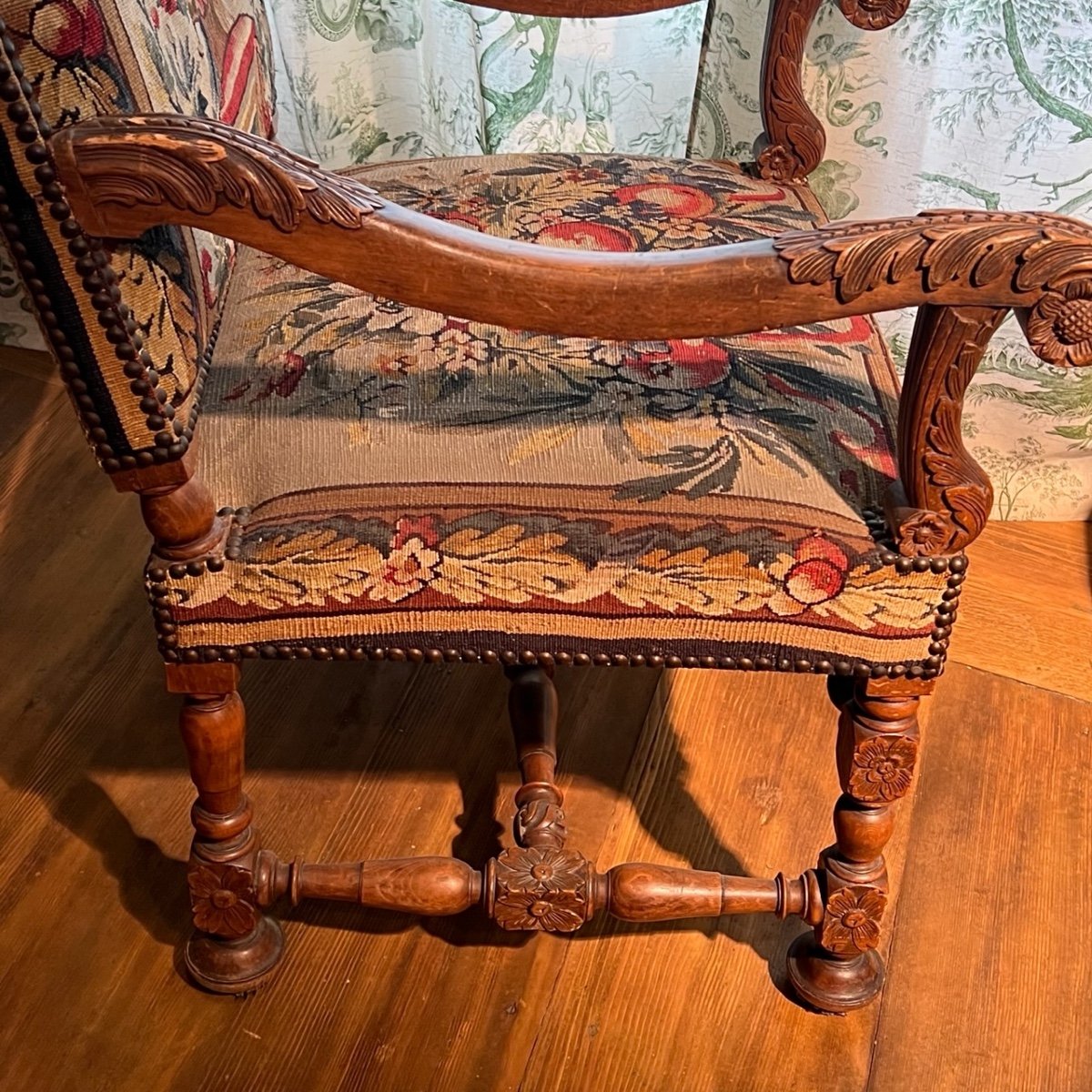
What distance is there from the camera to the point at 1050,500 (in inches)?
54.8

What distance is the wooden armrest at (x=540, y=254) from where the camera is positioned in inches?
22.1

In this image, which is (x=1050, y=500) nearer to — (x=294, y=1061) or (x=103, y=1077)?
(x=294, y=1061)

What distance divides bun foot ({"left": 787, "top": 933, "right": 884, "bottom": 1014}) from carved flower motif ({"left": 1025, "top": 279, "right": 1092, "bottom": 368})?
54 centimetres

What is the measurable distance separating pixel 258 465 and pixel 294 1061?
1.59 feet

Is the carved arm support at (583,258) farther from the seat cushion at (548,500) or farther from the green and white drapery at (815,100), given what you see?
the green and white drapery at (815,100)

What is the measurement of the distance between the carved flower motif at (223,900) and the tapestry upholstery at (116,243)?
1.19 ft

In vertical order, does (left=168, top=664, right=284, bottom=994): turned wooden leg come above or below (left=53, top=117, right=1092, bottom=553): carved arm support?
below

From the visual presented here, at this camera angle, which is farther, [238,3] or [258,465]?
[238,3]

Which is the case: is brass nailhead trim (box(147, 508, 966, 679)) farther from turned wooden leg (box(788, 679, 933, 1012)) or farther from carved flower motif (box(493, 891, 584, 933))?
carved flower motif (box(493, 891, 584, 933))

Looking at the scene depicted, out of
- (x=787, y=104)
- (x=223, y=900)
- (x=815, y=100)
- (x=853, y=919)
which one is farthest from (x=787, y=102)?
(x=223, y=900)

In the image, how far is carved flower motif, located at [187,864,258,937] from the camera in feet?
2.88

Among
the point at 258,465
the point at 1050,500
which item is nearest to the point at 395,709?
the point at 258,465

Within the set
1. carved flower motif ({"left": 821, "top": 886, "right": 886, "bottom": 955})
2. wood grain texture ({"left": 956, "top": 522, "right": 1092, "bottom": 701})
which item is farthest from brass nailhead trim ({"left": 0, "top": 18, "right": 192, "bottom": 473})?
wood grain texture ({"left": 956, "top": 522, "right": 1092, "bottom": 701})

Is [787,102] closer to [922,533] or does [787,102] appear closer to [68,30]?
[922,533]
